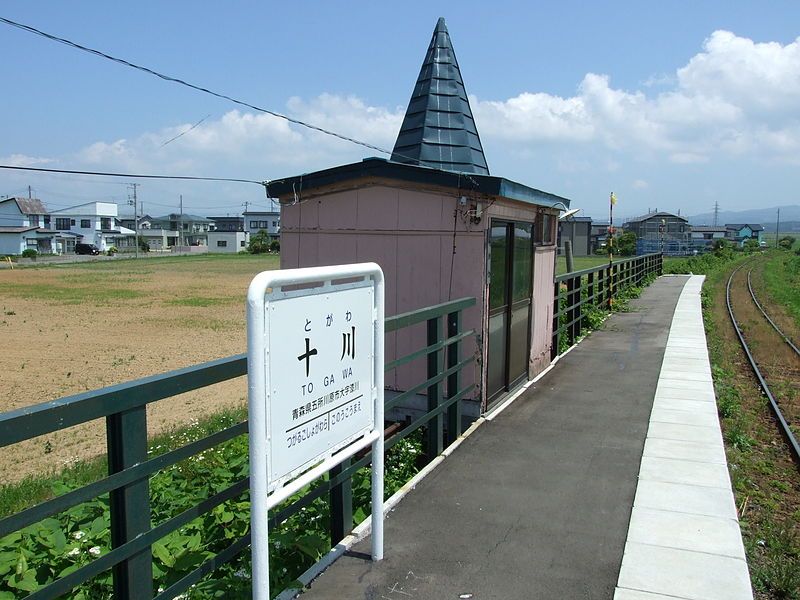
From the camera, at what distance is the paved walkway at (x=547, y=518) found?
3.59 meters

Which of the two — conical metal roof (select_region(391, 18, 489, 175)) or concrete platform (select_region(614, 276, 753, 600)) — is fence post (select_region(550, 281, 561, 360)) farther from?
concrete platform (select_region(614, 276, 753, 600))

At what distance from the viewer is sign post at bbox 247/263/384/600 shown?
2.74 m

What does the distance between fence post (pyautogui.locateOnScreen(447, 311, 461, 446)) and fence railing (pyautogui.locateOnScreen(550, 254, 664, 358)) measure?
13.8 feet

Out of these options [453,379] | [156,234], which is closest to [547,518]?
[453,379]

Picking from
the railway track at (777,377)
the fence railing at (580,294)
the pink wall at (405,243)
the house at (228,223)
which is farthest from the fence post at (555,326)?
the house at (228,223)

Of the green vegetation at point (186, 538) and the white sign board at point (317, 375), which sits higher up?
the white sign board at point (317, 375)

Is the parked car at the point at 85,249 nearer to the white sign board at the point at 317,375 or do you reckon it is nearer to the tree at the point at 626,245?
the tree at the point at 626,245

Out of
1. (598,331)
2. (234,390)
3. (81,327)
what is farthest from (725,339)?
(81,327)

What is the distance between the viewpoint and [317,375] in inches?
123

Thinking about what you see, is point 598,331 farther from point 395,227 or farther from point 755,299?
point 755,299

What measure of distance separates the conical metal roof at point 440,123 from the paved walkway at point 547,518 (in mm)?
3648

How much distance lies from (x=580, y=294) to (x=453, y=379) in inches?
281

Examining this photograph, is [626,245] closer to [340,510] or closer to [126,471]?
[340,510]

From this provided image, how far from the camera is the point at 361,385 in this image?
3.53 metres
